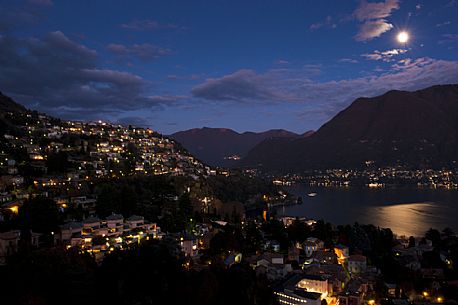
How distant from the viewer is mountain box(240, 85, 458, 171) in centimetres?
10469

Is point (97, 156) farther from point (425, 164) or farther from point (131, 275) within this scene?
point (425, 164)

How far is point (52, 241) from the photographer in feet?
45.7

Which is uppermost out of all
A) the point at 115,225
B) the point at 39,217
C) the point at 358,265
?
the point at 39,217

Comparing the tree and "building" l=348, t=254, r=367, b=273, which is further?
"building" l=348, t=254, r=367, b=273

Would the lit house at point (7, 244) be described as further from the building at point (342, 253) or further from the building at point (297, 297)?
the building at point (342, 253)

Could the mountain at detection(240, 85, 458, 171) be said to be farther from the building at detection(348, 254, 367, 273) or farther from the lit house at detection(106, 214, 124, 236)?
the lit house at detection(106, 214, 124, 236)

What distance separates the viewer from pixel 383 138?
122 m

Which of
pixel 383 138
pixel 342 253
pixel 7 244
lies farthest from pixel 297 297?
pixel 383 138

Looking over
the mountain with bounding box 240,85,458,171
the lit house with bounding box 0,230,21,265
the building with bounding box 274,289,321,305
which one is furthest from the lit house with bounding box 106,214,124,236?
the mountain with bounding box 240,85,458,171

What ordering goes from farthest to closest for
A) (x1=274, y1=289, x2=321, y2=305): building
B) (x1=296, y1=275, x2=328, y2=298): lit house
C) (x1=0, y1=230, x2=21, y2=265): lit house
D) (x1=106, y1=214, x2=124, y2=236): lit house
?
(x1=106, y1=214, x2=124, y2=236): lit house → (x1=296, y1=275, x2=328, y2=298): lit house → (x1=274, y1=289, x2=321, y2=305): building → (x1=0, y1=230, x2=21, y2=265): lit house

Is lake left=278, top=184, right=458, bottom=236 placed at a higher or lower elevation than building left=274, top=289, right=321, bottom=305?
lower

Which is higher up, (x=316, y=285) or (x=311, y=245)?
(x=311, y=245)

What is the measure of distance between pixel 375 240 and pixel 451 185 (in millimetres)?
58204

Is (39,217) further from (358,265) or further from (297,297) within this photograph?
(358,265)
